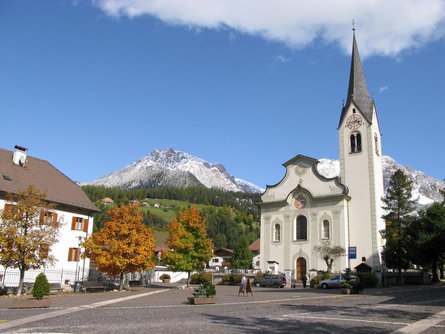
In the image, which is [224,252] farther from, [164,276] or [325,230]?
[325,230]

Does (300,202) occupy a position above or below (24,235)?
above

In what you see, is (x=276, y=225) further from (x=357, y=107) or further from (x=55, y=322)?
(x=55, y=322)

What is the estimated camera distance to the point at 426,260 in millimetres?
45719

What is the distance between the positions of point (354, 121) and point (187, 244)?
26.1 m

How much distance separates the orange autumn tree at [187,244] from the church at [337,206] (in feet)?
39.3

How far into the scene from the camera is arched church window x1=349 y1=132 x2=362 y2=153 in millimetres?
48938

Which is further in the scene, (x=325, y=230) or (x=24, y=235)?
(x=325, y=230)

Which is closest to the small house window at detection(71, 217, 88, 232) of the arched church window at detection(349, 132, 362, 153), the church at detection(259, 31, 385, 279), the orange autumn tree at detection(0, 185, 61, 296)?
the orange autumn tree at detection(0, 185, 61, 296)

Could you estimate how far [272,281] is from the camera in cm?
4084

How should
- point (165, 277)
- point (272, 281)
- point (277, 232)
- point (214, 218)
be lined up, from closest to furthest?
point (272, 281)
point (277, 232)
point (165, 277)
point (214, 218)

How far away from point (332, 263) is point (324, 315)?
30818mm

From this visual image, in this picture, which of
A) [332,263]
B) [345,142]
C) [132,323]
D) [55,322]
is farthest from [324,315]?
[345,142]

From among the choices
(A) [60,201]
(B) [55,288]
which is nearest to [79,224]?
(A) [60,201]

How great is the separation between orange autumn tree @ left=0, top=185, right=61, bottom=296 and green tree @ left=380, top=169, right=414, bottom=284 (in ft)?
113
